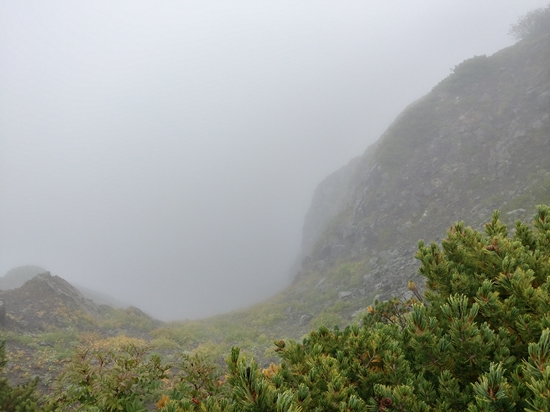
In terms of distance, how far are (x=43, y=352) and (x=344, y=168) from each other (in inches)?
2298

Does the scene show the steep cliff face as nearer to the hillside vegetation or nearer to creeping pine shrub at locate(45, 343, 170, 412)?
the hillside vegetation

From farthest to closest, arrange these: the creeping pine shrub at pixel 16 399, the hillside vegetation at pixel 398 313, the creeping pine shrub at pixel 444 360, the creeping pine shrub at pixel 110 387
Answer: the creeping pine shrub at pixel 16 399
the creeping pine shrub at pixel 110 387
the hillside vegetation at pixel 398 313
the creeping pine shrub at pixel 444 360

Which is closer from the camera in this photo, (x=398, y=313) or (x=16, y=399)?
(x=16, y=399)

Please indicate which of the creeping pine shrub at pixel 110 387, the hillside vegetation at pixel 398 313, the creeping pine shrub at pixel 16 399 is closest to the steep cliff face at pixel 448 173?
the hillside vegetation at pixel 398 313

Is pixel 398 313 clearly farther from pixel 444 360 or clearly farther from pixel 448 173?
pixel 448 173

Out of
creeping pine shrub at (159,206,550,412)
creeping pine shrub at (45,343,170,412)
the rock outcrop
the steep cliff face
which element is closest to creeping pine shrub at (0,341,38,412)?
creeping pine shrub at (45,343,170,412)

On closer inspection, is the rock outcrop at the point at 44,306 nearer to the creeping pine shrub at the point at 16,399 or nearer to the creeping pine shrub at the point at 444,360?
the creeping pine shrub at the point at 16,399

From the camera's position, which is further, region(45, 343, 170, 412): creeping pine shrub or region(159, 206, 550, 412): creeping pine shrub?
region(45, 343, 170, 412): creeping pine shrub

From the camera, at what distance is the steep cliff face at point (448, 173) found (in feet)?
63.8

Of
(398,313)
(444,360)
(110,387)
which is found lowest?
(398,313)

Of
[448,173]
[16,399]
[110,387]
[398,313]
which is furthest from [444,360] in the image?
[448,173]

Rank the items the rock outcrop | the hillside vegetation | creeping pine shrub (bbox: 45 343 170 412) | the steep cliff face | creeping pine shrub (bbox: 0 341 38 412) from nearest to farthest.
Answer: the hillside vegetation < creeping pine shrub (bbox: 45 343 170 412) < creeping pine shrub (bbox: 0 341 38 412) < the rock outcrop < the steep cliff face

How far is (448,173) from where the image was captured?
24.5 metres

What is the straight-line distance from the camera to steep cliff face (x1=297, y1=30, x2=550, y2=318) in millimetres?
19438
